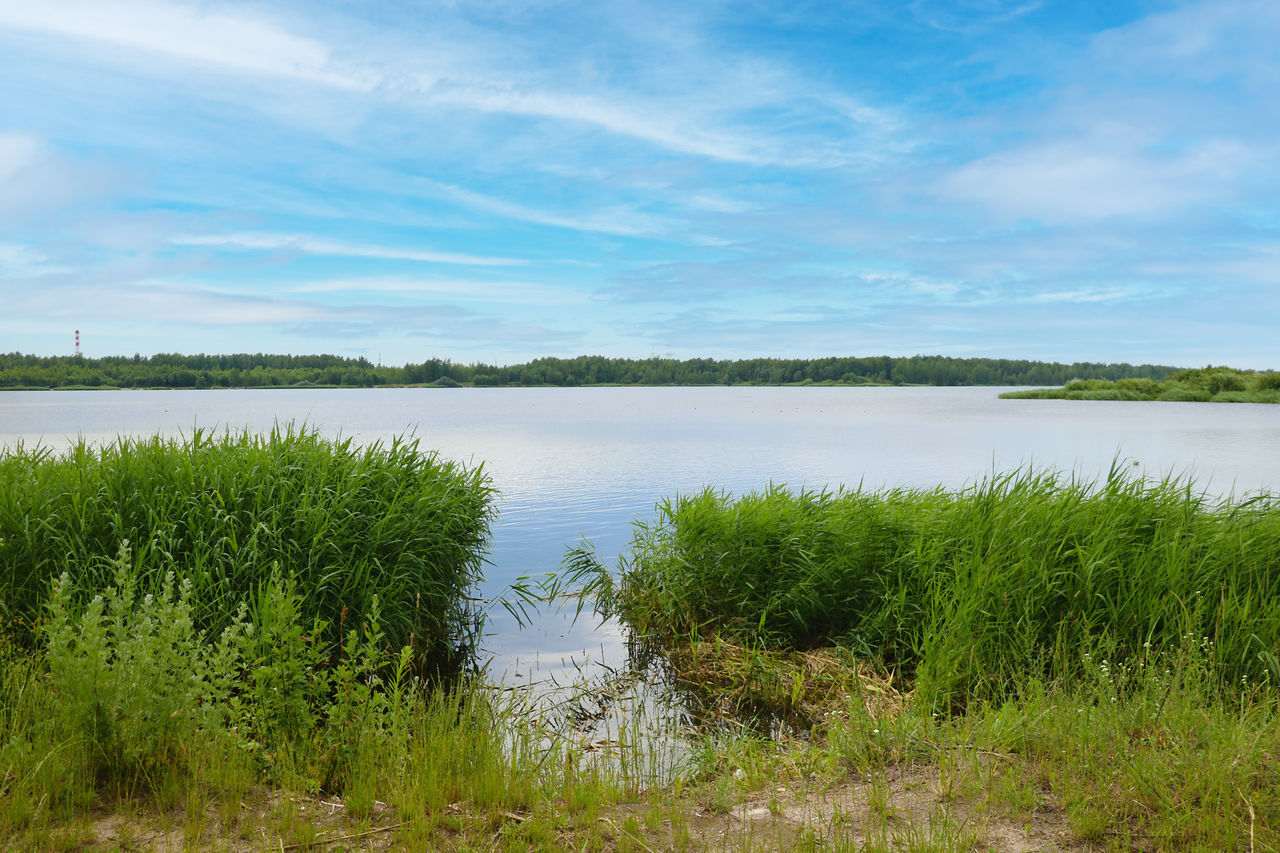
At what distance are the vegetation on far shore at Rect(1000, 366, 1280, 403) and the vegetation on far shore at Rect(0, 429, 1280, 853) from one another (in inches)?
2703

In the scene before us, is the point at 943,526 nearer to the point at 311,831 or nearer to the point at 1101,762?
the point at 1101,762

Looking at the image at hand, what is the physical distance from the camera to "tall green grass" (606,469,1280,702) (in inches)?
275

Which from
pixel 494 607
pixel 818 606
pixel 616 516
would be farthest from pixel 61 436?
pixel 818 606

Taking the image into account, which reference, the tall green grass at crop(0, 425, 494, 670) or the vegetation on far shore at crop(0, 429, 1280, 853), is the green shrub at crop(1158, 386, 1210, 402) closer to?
the vegetation on far shore at crop(0, 429, 1280, 853)

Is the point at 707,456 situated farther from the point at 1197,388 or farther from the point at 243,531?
the point at 1197,388

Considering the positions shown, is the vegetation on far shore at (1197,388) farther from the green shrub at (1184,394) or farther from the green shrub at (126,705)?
the green shrub at (126,705)

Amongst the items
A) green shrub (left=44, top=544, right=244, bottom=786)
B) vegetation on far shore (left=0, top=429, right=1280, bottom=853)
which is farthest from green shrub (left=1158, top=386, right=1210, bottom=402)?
green shrub (left=44, top=544, right=244, bottom=786)

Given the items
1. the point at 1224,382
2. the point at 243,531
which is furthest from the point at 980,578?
the point at 1224,382

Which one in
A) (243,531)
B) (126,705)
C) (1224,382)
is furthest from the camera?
(1224,382)

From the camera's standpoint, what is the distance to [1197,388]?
6725 cm

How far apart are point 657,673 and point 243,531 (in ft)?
15.6

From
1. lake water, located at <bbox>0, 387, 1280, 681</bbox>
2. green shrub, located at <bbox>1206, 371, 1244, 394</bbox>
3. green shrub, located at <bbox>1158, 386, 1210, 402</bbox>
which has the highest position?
green shrub, located at <bbox>1206, 371, 1244, 394</bbox>

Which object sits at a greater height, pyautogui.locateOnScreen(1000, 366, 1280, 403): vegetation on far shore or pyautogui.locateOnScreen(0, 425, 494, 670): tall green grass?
pyautogui.locateOnScreen(1000, 366, 1280, 403): vegetation on far shore

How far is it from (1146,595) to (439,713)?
21.4 feet
